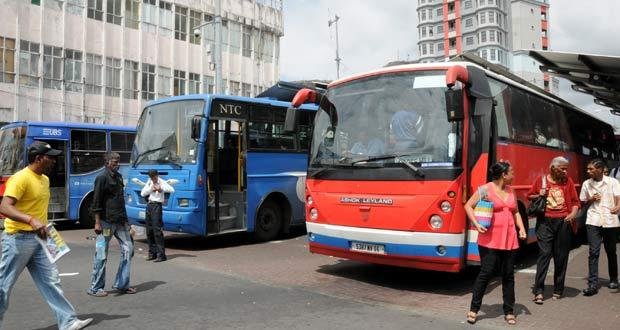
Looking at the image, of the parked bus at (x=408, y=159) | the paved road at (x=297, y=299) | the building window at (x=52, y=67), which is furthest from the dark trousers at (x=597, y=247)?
the building window at (x=52, y=67)

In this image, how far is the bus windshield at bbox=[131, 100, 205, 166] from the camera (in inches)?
441

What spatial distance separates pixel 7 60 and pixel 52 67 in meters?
2.52

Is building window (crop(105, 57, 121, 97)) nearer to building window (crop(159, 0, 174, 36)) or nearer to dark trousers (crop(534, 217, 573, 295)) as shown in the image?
building window (crop(159, 0, 174, 36))

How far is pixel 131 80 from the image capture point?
3572 centimetres

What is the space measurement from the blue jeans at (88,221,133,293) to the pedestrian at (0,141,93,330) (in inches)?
65.3

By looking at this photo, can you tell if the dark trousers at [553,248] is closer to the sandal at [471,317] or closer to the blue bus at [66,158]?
the sandal at [471,317]

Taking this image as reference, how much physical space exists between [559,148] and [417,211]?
Answer: 5.27 metres

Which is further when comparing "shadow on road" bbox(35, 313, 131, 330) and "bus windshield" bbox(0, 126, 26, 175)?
"bus windshield" bbox(0, 126, 26, 175)

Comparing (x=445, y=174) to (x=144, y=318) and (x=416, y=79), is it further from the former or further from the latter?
(x=144, y=318)

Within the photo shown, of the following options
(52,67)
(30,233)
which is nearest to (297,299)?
(30,233)

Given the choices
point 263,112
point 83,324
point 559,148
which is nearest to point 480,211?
point 83,324

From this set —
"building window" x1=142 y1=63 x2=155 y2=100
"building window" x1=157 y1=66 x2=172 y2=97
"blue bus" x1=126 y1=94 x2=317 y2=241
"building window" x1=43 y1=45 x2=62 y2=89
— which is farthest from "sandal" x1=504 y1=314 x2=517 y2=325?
"building window" x1=157 y1=66 x2=172 y2=97

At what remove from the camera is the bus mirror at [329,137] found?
8258 mm

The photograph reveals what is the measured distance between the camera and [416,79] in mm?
7684
